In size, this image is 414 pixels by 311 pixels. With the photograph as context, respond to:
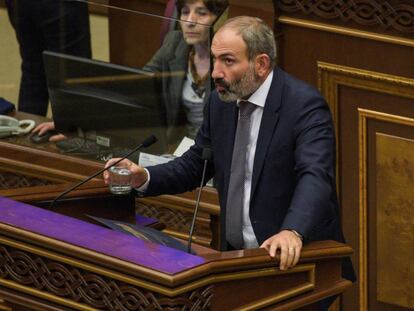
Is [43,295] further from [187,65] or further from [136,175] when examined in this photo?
[187,65]

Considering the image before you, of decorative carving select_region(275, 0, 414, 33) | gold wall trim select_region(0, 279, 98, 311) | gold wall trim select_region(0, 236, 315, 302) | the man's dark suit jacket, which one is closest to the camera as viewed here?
gold wall trim select_region(0, 236, 315, 302)

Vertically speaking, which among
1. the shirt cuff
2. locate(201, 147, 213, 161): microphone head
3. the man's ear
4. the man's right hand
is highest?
the man's ear

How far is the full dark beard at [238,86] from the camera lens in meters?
2.59

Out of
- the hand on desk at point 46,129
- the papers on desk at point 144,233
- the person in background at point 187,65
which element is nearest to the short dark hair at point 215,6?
the person in background at point 187,65

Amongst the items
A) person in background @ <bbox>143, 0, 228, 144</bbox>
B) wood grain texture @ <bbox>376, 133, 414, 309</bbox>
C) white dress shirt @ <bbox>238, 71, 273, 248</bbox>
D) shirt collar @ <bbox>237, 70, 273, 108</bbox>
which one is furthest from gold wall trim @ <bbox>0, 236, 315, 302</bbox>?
person in background @ <bbox>143, 0, 228, 144</bbox>

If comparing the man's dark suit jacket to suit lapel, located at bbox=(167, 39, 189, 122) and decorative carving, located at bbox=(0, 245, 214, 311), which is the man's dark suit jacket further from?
suit lapel, located at bbox=(167, 39, 189, 122)

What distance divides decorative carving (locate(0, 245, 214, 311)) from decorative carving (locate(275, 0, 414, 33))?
1079 mm

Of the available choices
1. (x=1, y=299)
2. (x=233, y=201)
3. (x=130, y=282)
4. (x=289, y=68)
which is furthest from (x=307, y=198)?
(x=289, y=68)

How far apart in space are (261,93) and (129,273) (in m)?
0.58

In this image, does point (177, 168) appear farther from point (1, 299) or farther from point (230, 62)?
point (1, 299)

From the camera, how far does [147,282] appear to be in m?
2.19

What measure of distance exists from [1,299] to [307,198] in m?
0.56

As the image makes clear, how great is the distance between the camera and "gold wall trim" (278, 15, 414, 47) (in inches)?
122

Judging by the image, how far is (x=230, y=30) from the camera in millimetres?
2582
